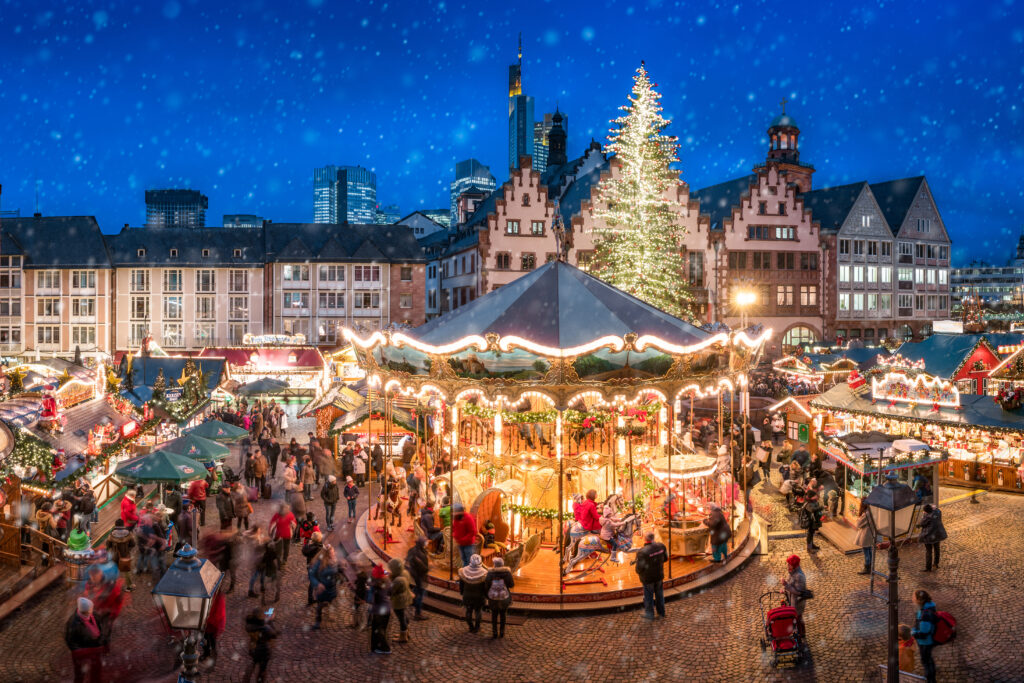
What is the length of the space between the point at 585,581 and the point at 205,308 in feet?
155

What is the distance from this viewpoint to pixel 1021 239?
182 m

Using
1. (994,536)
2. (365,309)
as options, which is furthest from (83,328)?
(994,536)

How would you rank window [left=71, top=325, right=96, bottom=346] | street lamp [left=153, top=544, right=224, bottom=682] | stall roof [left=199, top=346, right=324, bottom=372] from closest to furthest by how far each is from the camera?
street lamp [left=153, top=544, right=224, bottom=682] → stall roof [left=199, top=346, right=324, bottom=372] → window [left=71, top=325, right=96, bottom=346]

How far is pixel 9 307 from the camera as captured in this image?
52844mm

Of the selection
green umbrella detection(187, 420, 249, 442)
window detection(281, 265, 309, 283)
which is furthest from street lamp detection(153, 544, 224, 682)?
window detection(281, 265, 309, 283)

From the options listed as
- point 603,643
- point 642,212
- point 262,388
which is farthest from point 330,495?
point 642,212

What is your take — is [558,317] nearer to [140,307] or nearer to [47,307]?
[140,307]

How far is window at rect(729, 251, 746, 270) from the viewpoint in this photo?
4888cm

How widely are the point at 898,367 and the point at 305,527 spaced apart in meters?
18.0

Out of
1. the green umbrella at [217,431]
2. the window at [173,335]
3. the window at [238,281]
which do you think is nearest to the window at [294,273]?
the window at [238,281]

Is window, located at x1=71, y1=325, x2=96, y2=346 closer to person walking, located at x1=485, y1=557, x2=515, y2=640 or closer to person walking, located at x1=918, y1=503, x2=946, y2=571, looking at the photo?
person walking, located at x1=485, y1=557, x2=515, y2=640


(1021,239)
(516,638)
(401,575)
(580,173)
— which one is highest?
(1021,239)

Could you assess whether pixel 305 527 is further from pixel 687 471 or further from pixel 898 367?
pixel 898 367

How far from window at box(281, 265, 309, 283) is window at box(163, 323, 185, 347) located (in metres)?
8.68
